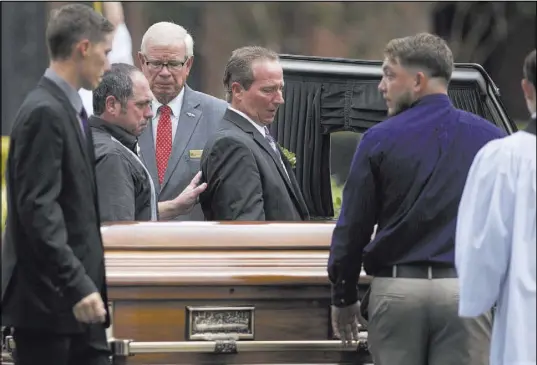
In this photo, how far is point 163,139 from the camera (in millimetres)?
7082

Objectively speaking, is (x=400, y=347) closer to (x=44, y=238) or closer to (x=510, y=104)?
(x=44, y=238)

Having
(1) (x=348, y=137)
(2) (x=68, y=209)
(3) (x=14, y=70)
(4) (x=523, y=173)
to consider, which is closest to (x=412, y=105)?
(4) (x=523, y=173)

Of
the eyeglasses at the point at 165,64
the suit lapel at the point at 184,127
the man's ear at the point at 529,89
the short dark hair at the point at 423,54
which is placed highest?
the short dark hair at the point at 423,54

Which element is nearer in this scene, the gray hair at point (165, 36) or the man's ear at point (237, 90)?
the man's ear at point (237, 90)

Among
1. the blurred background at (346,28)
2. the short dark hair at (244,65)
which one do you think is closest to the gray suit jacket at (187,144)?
the short dark hair at (244,65)

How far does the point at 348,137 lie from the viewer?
7.84 meters

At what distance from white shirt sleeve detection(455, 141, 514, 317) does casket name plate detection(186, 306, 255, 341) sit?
977 mm

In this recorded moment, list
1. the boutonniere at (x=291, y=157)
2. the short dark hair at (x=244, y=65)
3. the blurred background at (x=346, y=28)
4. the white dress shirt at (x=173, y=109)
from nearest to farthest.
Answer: the short dark hair at (x=244, y=65) → the boutonniere at (x=291, y=157) → the white dress shirt at (x=173, y=109) → the blurred background at (x=346, y=28)

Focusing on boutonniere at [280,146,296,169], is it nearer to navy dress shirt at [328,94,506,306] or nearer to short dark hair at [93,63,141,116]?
short dark hair at [93,63,141,116]

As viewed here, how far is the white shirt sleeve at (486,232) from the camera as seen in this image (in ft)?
15.8

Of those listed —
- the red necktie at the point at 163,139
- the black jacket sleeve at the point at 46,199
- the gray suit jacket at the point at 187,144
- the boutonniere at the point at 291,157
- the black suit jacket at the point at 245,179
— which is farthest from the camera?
the red necktie at the point at 163,139

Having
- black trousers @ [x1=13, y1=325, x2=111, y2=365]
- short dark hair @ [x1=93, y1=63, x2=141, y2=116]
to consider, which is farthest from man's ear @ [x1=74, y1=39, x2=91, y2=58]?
short dark hair @ [x1=93, y1=63, x2=141, y2=116]

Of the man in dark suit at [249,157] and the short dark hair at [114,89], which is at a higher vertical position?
the short dark hair at [114,89]

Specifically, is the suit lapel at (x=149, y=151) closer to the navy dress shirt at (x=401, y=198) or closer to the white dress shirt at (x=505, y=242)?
the navy dress shirt at (x=401, y=198)
